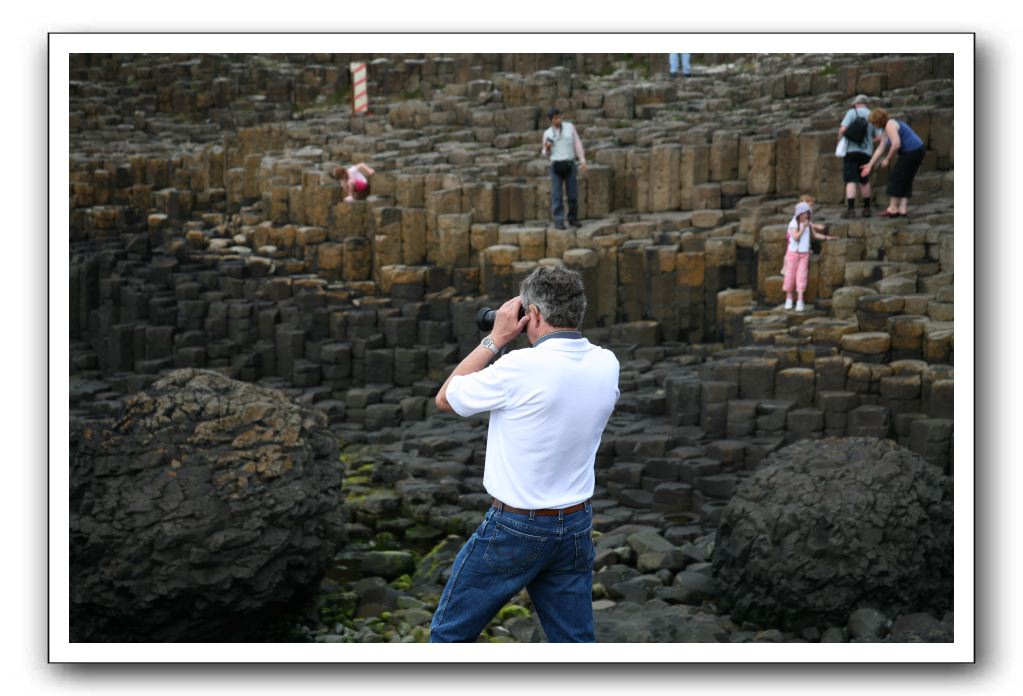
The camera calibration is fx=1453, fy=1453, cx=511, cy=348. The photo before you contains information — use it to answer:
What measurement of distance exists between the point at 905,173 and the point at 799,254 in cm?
114

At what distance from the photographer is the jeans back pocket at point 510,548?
532 centimetres

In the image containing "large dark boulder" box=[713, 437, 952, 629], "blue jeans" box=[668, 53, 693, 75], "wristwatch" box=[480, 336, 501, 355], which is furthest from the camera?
"blue jeans" box=[668, 53, 693, 75]

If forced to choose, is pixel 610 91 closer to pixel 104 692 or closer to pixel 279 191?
pixel 279 191

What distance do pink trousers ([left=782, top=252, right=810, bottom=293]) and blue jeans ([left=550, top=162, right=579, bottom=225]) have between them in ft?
8.46

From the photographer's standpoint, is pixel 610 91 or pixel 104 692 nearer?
pixel 104 692

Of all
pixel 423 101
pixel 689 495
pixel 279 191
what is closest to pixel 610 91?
pixel 423 101

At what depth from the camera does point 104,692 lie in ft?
22.5

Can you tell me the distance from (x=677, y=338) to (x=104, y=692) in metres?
8.67

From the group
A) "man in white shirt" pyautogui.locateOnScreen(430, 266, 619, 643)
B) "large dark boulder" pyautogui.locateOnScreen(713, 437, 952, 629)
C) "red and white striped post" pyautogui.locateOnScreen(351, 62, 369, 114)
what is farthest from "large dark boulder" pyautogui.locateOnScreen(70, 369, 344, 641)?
"red and white striped post" pyautogui.locateOnScreen(351, 62, 369, 114)

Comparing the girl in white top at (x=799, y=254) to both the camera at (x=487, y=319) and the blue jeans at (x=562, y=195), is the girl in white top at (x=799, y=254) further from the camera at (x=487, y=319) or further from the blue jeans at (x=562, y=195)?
the camera at (x=487, y=319)

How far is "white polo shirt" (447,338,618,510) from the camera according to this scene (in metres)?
5.27

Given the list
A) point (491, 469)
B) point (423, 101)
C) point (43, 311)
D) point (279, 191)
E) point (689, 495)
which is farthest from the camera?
point (423, 101)

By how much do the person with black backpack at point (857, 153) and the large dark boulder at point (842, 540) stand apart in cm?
485

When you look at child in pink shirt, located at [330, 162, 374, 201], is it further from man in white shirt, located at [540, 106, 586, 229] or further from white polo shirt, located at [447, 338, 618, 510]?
white polo shirt, located at [447, 338, 618, 510]
